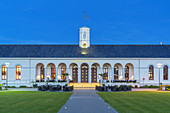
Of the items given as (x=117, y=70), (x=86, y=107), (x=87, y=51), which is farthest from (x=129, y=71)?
(x=86, y=107)

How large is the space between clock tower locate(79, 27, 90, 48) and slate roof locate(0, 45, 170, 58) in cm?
108

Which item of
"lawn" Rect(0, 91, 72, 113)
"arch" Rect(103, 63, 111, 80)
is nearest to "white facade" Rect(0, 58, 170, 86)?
"arch" Rect(103, 63, 111, 80)

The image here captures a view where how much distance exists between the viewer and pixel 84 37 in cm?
5672

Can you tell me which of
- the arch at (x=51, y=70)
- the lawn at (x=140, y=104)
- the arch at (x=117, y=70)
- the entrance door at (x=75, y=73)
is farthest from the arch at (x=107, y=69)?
the lawn at (x=140, y=104)

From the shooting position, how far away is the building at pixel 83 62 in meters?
52.1

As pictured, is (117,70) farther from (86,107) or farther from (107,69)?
(86,107)

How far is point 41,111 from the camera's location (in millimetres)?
16047

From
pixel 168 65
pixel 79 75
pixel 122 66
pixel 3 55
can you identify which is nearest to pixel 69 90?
pixel 79 75

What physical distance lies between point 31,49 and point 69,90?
20521 mm

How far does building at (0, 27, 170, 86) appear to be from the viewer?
52125mm

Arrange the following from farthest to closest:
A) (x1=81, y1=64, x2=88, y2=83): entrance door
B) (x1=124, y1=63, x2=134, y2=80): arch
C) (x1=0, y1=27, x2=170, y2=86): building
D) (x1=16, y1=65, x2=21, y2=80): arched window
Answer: (x1=81, y1=64, x2=88, y2=83): entrance door, (x1=124, y1=63, x2=134, y2=80): arch, (x1=16, y1=65, x2=21, y2=80): arched window, (x1=0, y1=27, x2=170, y2=86): building

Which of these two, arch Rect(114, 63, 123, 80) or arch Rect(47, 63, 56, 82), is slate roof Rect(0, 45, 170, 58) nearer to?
arch Rect(47, 63, 56, 82)

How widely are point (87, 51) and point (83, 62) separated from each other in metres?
3.29

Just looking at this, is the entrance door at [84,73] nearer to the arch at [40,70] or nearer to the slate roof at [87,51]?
the slate roof at [87,51]
